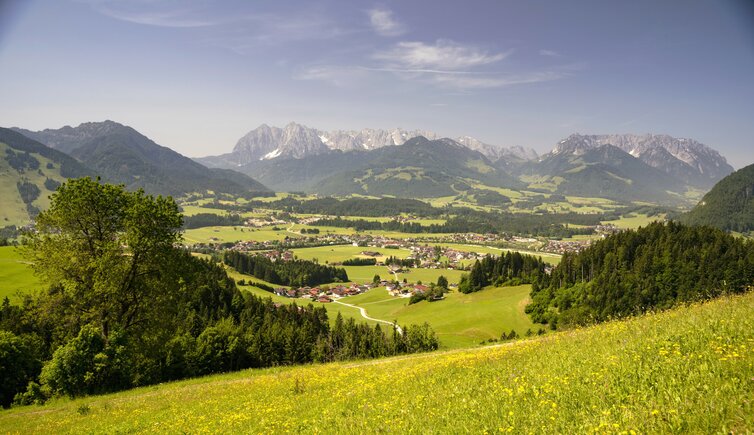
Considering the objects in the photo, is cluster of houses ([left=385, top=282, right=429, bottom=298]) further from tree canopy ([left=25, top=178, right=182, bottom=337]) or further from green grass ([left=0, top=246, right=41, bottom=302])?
tree canopy ([left=25, top=178, right=182, bottom=337])

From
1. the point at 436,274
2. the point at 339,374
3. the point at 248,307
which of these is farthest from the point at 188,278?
the point at 436,274

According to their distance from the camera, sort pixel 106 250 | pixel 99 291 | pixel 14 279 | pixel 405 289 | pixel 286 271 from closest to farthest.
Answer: pixel 99 291 → pixel 106 250 → pixel 14 279 → pixel 405 289 → pixel 286 271

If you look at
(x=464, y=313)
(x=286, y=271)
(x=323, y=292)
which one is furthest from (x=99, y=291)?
(x=286, y=271)

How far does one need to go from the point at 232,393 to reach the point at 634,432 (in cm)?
1805

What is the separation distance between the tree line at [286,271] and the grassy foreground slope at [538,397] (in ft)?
523

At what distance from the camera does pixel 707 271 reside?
91.8 metres

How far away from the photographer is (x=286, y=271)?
181625mm

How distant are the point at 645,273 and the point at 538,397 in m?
115

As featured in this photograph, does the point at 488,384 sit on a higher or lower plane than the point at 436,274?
higher

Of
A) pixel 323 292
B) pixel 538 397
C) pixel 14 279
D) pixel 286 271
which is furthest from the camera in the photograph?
pixel 286 271

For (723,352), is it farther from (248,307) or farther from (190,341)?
(248,307)

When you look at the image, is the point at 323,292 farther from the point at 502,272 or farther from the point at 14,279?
the point at 14,279

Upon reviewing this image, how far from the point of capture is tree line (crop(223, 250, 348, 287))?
569 ft

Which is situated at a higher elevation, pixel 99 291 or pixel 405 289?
pixel 99 291
